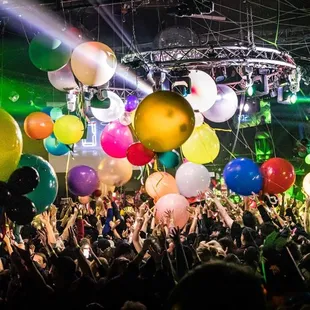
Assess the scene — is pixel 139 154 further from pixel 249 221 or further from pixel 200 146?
pixel 249 221

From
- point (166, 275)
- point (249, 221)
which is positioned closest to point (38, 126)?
point (249, 221)

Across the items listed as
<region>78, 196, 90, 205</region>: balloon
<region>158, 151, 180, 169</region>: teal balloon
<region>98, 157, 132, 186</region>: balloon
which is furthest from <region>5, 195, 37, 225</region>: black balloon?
<region>78, 196, 90, 205</region>: balloon

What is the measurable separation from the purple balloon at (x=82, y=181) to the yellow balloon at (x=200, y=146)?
1.17 m

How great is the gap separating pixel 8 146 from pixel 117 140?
104 inches

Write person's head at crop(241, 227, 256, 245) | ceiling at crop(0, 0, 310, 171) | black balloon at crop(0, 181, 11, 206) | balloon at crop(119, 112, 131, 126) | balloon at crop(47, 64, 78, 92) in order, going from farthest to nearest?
ceiling at crop(0, 0, 310, 171) → balloon at crop(119, 112, 131, 126) → balloon at crop(47, 64, 78, 92) → person's head at crop(241, 227, 256, 245) → black balloon at crop(0, 181, 11, 206)

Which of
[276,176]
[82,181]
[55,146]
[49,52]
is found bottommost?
[82,181]

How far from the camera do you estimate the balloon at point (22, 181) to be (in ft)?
11.5

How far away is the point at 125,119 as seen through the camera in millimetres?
6723

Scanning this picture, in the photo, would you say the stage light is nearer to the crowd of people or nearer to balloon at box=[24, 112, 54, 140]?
the crowd of people

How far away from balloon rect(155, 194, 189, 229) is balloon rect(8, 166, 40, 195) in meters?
2.15

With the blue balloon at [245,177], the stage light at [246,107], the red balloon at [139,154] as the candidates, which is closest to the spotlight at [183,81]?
the red balloon at [139,154]

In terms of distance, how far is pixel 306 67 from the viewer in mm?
10328

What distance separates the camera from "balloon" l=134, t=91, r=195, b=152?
152 inches

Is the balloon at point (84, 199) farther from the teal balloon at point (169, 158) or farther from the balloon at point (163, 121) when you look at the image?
the balloon at point (163, 121)
